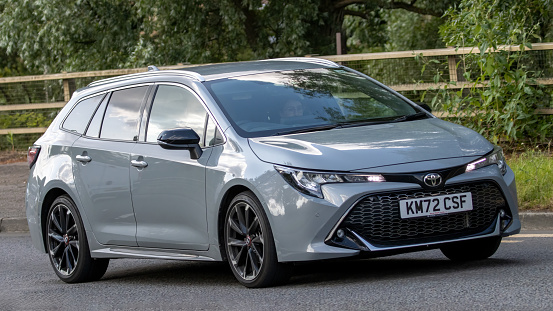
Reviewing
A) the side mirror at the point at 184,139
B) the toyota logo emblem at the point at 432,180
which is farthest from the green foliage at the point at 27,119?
the toyota logo emblem at the point at 432,180

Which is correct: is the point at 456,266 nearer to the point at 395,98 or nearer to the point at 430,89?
the point at 395,98

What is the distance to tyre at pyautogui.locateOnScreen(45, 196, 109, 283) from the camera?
8781 millimetres

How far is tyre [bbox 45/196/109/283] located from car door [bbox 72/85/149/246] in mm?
253

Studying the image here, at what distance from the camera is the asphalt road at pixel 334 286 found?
20.1ft

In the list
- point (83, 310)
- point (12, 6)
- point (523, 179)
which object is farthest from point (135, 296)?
point (12, 6)

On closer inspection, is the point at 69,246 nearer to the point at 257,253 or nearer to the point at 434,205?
the point at 257,253

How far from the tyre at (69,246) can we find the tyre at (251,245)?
2.01 meters

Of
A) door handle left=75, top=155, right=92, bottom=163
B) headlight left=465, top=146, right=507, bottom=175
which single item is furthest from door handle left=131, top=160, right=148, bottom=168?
headlight left=465, top=146, right=507, bottom=175

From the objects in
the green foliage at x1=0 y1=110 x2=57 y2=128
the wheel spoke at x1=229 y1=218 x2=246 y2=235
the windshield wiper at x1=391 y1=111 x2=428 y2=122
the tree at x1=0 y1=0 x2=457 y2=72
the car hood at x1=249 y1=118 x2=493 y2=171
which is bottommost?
the green foliage at x1=0 y1=110 x2=57 y2=128

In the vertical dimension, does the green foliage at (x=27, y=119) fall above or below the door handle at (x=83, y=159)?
below

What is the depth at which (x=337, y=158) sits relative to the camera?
6586 mm

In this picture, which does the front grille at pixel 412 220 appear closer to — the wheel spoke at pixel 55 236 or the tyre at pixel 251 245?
the tyre at pixel 251 245

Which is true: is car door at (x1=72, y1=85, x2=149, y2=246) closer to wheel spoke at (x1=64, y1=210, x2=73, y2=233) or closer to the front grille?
wheel spoke at (x1=64, y1=210, x2=73, y2=233)

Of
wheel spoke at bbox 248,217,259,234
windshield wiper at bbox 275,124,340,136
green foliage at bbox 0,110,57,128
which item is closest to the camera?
wheel spoke at bbox 248,217,259,234
